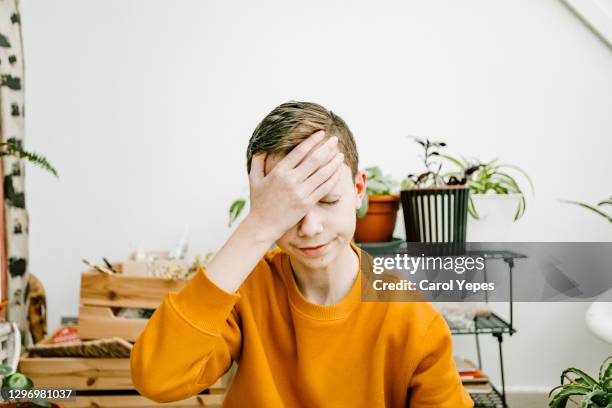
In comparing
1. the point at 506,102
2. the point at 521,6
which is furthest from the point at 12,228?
the point at 521,6

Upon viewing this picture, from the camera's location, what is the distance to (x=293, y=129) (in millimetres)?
827

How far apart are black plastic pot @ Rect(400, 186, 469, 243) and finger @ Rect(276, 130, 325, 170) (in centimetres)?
79

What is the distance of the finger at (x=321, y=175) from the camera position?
78 centimetres

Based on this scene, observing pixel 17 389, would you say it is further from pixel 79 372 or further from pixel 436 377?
pixel 436 377

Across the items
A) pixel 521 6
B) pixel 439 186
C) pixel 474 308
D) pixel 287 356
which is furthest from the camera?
pixel 521 6

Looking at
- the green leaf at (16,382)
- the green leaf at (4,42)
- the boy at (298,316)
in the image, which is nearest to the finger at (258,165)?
the boy at (298,316)

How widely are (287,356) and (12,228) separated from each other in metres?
1.26

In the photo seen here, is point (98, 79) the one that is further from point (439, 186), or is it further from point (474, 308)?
point (474, 308)

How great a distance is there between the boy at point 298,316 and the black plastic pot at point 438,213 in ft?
1.93

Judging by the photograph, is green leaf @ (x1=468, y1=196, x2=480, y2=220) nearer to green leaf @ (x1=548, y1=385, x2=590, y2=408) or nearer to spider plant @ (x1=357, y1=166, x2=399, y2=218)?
spider plant @ (x1=357, y1=166, x2=399, y2=218)

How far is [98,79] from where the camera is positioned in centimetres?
200

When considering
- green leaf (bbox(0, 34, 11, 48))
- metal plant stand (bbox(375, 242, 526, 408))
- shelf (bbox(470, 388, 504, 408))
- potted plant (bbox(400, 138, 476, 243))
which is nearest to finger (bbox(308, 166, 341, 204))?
potted plant (bbox(400, 138, 476, 243))

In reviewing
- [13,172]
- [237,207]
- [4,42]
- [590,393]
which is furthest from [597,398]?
[4,42]

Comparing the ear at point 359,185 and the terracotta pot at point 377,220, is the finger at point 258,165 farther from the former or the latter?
the terracotta pot at point 377,220
